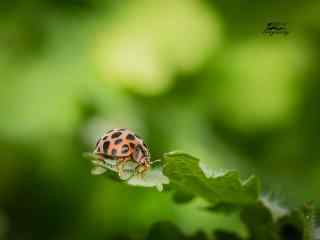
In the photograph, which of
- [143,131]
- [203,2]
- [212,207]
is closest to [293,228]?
[212,207]

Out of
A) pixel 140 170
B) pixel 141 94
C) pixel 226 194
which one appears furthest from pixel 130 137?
pixel 141 94

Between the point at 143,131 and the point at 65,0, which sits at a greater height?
the point at 65,0

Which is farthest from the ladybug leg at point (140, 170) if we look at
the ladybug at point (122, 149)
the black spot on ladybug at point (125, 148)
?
the black spot on ladybug at point (125, 148)

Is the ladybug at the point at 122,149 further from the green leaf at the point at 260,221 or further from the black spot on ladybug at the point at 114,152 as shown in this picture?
the green leaf at the point at 260,221

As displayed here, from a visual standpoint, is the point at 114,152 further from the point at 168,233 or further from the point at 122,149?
the point at 168,233

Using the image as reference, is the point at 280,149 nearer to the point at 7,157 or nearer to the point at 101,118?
the point at 101,118
